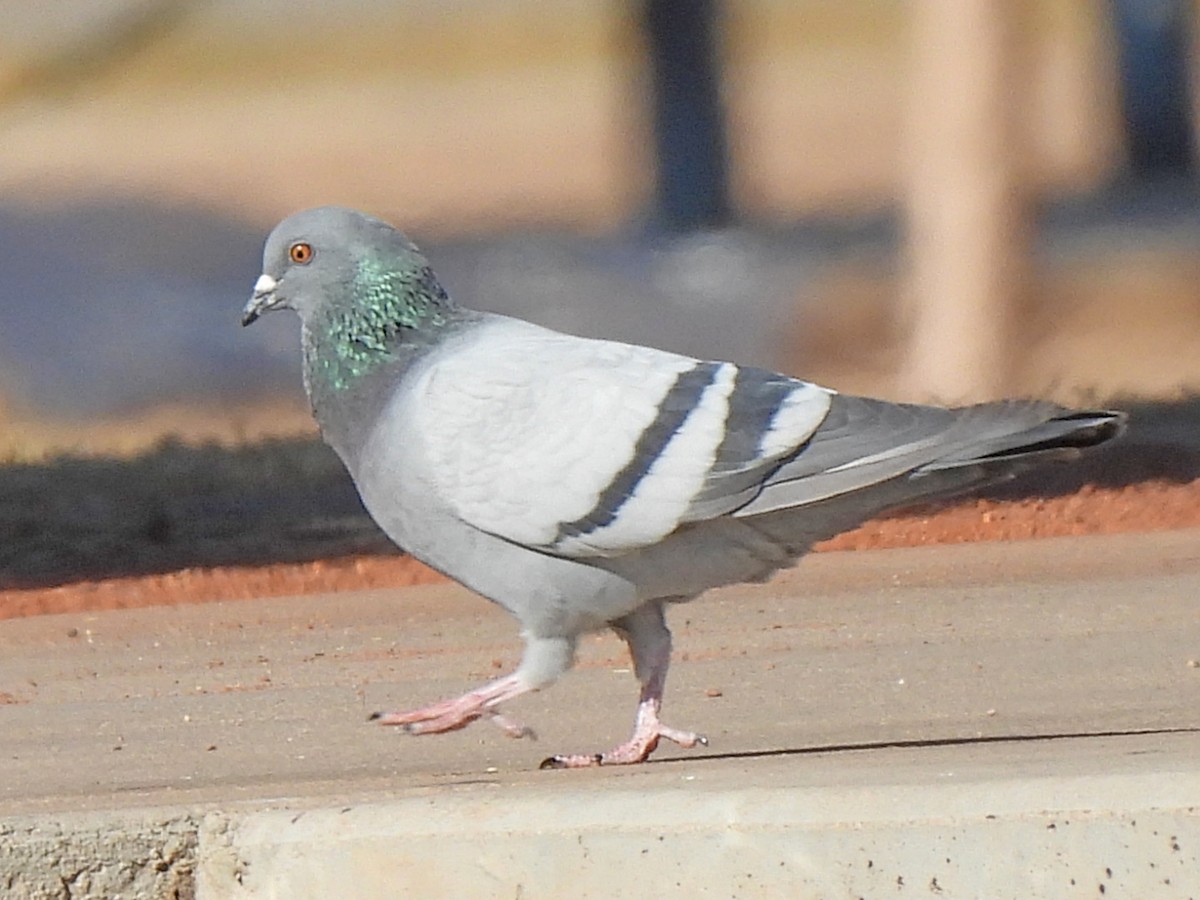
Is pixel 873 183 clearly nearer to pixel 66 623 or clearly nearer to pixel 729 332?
pixel 729 332

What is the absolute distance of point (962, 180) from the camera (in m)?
9.65

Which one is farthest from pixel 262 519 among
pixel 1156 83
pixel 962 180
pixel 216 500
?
pixel 1156 83

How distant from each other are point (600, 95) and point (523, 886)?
6.89 m

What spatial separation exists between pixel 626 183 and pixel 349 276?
5210 millimetres

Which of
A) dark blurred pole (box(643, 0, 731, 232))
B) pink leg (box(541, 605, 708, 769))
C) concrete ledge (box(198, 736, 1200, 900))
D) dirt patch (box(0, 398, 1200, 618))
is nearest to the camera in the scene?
concrete ledge (box(198, 736, 1200, 900))

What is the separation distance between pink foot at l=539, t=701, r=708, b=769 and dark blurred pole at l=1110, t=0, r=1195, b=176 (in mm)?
5987

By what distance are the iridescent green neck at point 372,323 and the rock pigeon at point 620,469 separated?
9 cm

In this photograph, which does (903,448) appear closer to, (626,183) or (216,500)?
(626,183)

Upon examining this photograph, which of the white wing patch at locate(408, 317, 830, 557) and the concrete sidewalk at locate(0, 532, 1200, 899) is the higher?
the white wing patch at locate(408, 317, 830, 557)

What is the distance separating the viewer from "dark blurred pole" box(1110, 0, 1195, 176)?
971 centimetres

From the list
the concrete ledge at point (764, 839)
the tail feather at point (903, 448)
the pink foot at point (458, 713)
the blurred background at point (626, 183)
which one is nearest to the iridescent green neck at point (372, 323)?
the pink foot at point (458, 713)

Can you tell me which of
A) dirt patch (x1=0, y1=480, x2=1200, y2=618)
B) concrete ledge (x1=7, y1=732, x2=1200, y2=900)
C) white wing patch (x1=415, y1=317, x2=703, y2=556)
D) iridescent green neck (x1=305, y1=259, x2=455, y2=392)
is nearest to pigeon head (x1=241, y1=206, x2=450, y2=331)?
iridescent green neck (x1=305, y1=259, x2=455, y2=392)

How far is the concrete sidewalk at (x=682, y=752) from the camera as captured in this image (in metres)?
3.16

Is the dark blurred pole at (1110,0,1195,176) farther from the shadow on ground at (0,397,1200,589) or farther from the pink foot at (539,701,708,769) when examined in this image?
the pink foot at (539,701,708,769)
